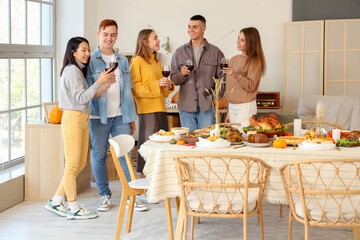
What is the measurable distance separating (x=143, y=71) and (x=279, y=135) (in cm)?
160

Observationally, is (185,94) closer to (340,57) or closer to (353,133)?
(353,133)

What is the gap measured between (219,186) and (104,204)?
1915 millimetres

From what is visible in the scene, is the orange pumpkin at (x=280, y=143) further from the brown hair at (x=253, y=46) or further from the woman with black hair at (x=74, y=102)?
the woman with black hair at (x=74, y=102)

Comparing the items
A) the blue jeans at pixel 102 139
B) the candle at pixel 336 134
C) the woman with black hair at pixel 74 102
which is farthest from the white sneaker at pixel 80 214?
the candle at pixel 336 134

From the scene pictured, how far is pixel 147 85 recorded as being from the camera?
489 centimetres

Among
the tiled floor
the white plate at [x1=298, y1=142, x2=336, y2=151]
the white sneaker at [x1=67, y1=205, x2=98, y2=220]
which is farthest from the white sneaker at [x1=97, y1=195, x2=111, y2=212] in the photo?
the white plate at [x1=298, y1=142, x2=336, y2=151]

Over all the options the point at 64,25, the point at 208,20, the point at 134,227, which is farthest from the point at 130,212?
the point at 208,20

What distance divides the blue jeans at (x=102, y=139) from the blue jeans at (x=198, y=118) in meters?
0.56

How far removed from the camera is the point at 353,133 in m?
3.63

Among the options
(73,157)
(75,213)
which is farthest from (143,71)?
(75,213)

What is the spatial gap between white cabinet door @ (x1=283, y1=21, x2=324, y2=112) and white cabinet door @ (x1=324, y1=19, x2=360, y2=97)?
96 mm

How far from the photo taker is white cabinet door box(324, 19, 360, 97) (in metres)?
6.62

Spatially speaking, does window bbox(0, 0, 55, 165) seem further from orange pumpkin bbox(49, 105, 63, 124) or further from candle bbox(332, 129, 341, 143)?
candle bbox(332, 129, 341, 143)

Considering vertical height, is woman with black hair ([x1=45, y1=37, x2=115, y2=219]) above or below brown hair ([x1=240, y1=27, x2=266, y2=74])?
below
